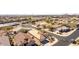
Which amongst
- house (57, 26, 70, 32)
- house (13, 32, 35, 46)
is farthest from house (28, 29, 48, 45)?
house (57, 26, 70, 32)

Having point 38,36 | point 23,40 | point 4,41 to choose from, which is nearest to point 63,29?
point 38,36

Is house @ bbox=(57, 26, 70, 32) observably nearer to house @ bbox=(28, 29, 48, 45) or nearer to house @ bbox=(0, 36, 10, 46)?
house @ bbox=(28, 29, 48, 45)

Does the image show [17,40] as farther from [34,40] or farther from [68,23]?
[68,23]

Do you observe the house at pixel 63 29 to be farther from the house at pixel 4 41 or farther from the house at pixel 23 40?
the house at pixel 4 41

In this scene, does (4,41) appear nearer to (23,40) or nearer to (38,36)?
(23,40)

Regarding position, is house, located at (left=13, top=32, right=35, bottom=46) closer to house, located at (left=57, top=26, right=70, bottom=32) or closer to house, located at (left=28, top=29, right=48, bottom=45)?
house, located at (left=28, top=29, right=48, bottom=45)

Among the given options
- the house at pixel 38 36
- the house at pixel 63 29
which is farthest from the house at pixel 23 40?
the house at pixel 63 29

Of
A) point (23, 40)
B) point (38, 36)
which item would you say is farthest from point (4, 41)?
point (38, 36)

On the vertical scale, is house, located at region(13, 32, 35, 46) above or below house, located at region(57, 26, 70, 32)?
below

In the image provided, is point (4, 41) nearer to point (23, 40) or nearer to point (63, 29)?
point (23, 40)

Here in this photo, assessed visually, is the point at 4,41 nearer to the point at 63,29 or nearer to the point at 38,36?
the point at 38,36
